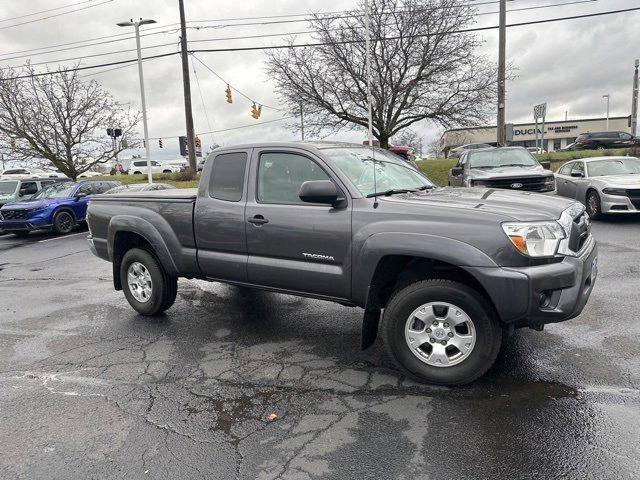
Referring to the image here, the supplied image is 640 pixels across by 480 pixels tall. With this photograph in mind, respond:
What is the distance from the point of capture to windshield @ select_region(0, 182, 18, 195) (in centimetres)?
1775

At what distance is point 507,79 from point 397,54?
5105 millimetres

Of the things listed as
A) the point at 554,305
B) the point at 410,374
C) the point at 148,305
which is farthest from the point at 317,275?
the point at 148,305

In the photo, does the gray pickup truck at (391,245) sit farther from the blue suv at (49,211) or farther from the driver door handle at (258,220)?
the blue suv at (49,211)

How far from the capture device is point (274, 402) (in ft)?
11.6

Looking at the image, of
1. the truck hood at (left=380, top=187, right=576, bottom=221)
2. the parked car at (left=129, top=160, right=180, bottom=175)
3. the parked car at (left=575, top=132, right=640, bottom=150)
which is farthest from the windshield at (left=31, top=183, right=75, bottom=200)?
the parked car at (left=575, top=132, right=640, bottom=150)

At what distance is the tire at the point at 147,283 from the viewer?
5535mm

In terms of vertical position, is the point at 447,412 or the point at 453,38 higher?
the point at 453,38

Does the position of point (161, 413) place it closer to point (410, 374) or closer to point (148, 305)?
point (410, 374)

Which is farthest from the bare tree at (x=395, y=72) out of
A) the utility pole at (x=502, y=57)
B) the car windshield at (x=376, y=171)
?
the car windshield at (x=376, y=171)

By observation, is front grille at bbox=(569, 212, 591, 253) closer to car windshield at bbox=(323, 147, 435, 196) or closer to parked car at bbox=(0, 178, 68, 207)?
car windshield at bbox=(323, 147, 435, 196)

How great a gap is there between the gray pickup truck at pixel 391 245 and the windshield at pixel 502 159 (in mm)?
7808

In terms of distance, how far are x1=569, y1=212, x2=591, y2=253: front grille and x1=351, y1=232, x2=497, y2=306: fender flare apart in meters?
0.71

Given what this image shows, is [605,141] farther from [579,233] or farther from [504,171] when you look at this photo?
[579,233]

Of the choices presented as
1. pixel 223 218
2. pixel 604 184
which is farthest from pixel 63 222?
pixel 604 184
